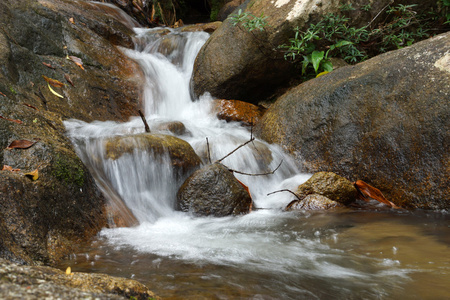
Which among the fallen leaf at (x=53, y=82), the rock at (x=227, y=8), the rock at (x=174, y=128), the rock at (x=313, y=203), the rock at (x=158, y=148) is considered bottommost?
the rock at (x=313, y=203)

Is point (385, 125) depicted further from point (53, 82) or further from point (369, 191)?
point (53, 82)

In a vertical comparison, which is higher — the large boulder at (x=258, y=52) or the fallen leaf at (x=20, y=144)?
the large boulder at (x=258, y=52)

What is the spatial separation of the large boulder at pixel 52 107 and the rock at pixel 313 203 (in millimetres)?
2360

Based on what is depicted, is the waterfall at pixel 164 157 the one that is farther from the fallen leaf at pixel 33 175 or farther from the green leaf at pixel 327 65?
the green leaf at pixel 327 65

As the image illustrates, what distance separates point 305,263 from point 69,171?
2.23m

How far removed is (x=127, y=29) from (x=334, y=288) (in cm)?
870

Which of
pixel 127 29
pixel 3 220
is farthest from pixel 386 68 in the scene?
pixel 127 29

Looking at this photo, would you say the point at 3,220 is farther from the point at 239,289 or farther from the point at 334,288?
the point at 334,288

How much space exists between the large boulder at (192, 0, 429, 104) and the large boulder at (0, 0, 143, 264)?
1.59m

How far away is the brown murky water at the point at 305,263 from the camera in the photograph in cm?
209

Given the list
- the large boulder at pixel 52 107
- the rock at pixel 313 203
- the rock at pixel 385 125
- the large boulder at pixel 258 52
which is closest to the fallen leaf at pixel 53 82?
the large boulder at pixel 52 107

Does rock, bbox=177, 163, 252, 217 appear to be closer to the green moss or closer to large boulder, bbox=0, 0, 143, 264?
large boulder, bbox=0, 0, 143, 264

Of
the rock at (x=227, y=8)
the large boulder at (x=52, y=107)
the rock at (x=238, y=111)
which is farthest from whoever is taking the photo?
the rock at (x=227, y=8)

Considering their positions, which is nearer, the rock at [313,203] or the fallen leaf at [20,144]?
the fallen leaf at [20,144]
